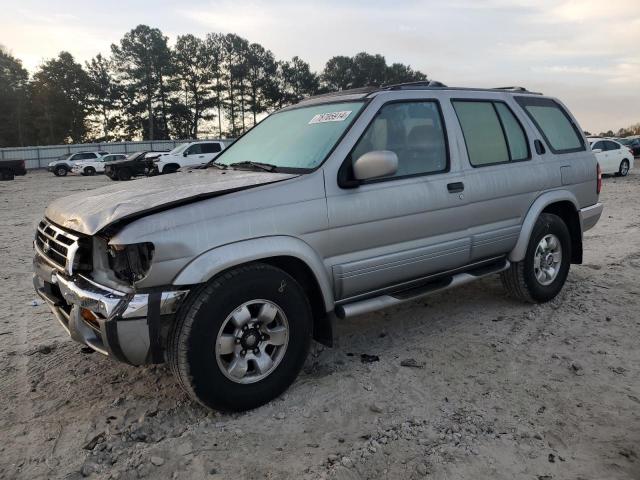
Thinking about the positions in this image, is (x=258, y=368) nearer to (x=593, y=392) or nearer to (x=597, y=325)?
(x=593, y=392)

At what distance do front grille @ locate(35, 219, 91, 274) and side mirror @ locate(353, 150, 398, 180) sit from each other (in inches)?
65.6

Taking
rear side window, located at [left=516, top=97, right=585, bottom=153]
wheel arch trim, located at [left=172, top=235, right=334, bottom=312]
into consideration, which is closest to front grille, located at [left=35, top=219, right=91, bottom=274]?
wheel arch trim, located at [left=172, top=235, right=334, bottom=312]

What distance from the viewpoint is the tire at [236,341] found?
2.72m

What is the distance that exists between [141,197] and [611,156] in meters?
21.1

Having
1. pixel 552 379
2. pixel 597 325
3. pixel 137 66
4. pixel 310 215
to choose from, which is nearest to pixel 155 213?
pixel 310 215

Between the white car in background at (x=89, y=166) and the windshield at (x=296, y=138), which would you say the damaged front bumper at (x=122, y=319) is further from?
the white car in background at (x=89, y=166)

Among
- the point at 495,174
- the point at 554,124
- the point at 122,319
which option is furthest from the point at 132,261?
the point at 554,124

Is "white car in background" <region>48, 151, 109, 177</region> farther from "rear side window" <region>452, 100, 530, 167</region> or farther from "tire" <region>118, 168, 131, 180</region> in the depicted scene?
"rear side window" <region>452, 100, 530, 167</region>

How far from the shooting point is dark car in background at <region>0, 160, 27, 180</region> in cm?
2749

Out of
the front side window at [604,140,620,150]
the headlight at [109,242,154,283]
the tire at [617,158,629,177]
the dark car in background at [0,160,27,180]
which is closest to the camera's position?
the headlight at [109,242,154,283]

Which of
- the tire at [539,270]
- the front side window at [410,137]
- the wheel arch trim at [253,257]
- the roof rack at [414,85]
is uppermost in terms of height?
the roof rack at [414,85]

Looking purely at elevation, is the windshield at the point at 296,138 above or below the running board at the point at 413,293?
above

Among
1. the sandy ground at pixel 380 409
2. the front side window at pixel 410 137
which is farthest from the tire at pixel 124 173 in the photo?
the front side window at pixel 410 137

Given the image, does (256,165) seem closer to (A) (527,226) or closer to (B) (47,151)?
(A) (527,226)
